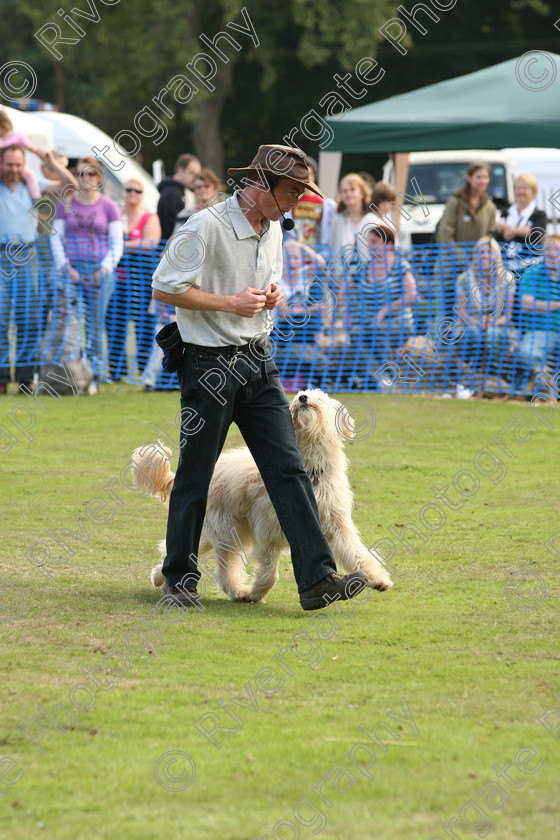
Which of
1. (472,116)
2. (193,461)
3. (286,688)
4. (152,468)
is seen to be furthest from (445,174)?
(286,688)

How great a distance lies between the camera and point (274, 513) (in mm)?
5523

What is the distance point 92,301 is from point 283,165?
783 cm

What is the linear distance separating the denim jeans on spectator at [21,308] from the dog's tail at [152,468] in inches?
262

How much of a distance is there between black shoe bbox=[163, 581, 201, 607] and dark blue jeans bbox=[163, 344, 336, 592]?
0.31 feet

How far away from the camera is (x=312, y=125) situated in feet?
103

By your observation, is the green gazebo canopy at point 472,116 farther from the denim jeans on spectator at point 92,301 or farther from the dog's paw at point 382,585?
the dog's paw at point 382,585

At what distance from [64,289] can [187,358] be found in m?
7.48

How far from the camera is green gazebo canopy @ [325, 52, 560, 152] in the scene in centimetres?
1208

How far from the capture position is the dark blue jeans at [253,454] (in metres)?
5.21

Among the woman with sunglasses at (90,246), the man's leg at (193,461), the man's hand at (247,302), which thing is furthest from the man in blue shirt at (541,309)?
the man's hand at (247,302)

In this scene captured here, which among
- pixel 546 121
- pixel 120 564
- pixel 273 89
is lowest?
pixel 120 564

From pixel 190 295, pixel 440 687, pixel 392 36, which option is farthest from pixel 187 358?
pixel 392 36

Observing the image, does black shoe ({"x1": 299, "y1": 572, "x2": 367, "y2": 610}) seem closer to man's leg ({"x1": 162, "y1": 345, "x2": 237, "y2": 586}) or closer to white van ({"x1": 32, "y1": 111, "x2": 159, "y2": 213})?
man's leg ({"x1": 162, "y1": 345, "x2": 237, "y2": 586})

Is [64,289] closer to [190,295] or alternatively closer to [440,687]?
[190,295]
